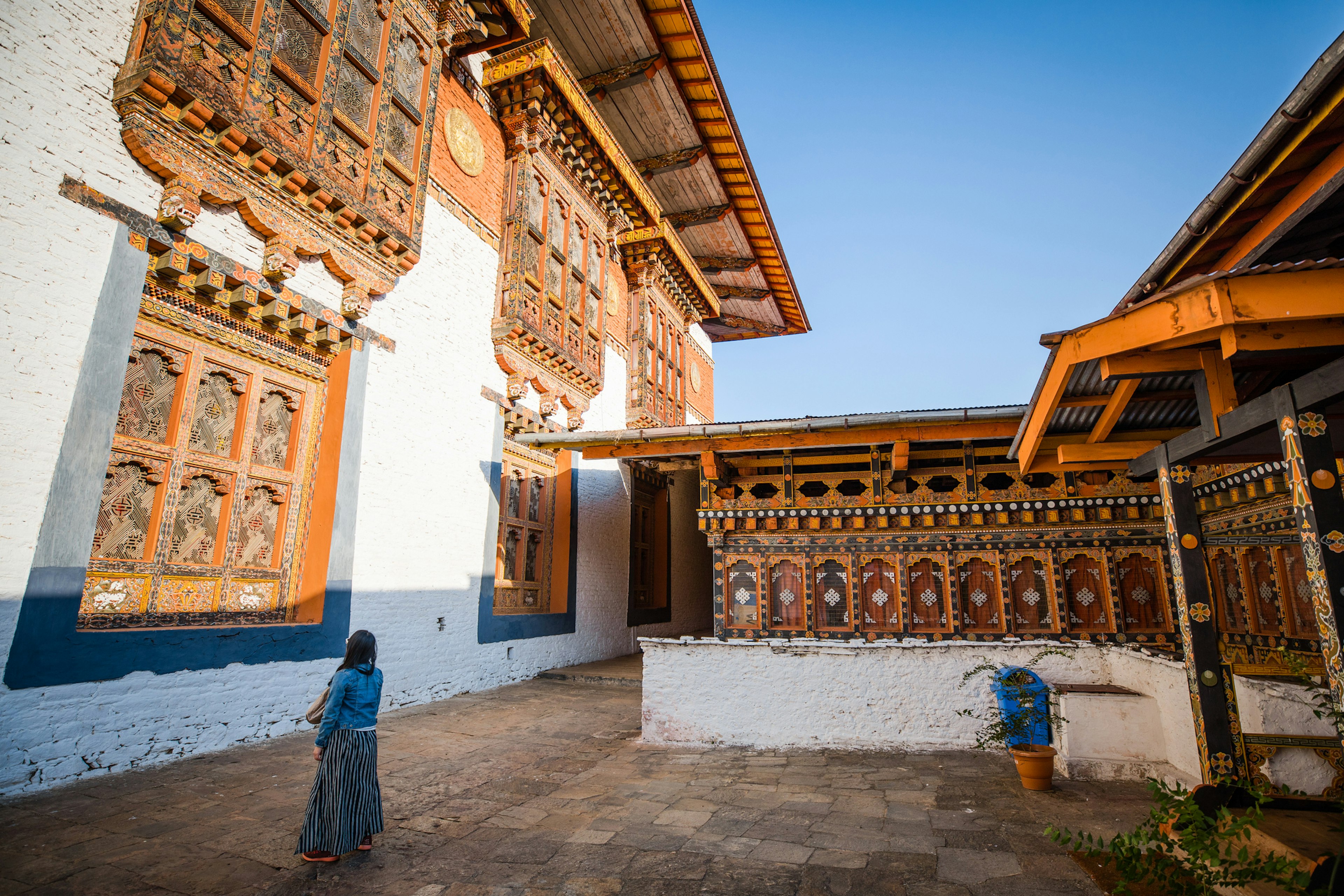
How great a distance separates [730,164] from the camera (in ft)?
47.6

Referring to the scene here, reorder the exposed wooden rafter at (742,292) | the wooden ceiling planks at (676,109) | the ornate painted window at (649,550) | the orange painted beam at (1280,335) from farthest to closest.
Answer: the exposed wooden rafter at (742,292) < the ornate painted window at (649,550) < the wooden ceiling planks at (676,109) < the orange painted beam at (1280,335)

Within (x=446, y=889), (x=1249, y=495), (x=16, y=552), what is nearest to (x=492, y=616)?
(x=16, y=552)

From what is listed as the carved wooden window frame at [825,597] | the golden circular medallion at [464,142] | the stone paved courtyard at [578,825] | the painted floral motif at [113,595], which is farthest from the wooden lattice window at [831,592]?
the golden circular medallion at [464,142]

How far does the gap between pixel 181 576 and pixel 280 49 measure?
5066 mm

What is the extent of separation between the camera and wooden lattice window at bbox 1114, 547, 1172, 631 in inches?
316

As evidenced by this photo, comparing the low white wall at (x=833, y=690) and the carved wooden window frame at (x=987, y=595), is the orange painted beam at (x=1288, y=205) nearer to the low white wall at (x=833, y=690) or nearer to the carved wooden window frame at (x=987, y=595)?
the low white wall at (x=833, y=690)

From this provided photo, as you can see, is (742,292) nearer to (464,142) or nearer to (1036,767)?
(464,142)

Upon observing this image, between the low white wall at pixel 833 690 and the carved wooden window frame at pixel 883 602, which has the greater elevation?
the carved wooden window frame at pixel 883 602

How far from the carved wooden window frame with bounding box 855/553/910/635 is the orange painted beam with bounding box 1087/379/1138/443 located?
3704 millimetres

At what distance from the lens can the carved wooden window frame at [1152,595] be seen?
798cm

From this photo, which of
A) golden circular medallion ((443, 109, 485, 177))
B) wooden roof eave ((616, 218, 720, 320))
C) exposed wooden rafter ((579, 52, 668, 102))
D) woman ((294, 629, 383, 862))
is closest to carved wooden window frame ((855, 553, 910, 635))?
woman ((294, 629, 383, 862))

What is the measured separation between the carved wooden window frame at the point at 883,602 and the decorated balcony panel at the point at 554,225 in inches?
222

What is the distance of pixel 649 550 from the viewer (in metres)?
15.1

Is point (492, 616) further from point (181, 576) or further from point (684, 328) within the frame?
point (684, 328)
